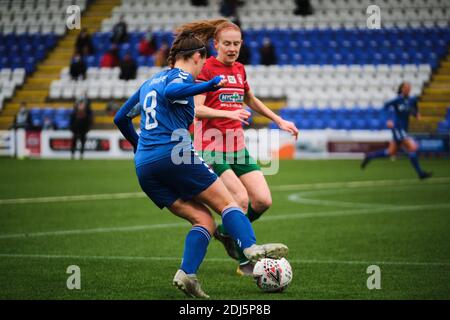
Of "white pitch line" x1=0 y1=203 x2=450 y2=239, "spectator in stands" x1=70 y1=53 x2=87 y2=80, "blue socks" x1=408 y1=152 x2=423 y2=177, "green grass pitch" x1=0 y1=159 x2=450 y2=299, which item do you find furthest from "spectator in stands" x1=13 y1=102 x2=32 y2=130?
"white pitch line" x1=0 y1=203 x2=450 y2=239

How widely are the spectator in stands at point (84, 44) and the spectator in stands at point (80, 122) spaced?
347 centimetres

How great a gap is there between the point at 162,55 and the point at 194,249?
26970mm

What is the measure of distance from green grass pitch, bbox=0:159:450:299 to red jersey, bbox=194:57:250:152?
4.18ft

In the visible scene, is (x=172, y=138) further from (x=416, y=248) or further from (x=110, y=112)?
(x=110, y=112)

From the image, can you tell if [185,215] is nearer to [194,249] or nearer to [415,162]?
[194,249]

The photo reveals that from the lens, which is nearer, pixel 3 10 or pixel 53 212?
pixel 53 212

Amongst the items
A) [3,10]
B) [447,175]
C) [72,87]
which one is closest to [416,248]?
[447,175]

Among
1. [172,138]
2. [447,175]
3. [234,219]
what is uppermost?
[172,138]

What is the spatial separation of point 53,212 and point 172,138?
24.7 feet

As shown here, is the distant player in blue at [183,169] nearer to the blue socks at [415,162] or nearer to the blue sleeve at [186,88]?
the blue sleeve at [186,88]

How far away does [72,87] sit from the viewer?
35.7 meters

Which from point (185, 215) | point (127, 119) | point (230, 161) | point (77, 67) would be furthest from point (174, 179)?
point (77, 67)
